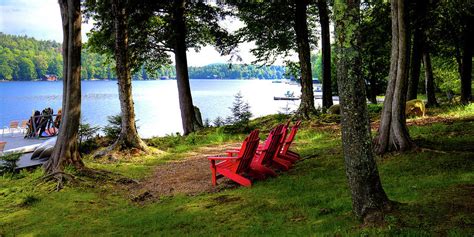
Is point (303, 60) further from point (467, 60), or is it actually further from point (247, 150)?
point (247, 150)

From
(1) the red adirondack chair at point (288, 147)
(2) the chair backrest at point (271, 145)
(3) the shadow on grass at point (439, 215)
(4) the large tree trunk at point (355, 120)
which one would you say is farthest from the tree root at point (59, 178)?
(3) the shadow on grass at point (439, 215)

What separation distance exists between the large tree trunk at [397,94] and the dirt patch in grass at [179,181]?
362 cm

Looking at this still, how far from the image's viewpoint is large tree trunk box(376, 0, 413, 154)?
28.8 ft

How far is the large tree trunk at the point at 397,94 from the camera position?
878 cm

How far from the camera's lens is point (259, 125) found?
717 inches

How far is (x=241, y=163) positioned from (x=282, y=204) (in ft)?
5.65

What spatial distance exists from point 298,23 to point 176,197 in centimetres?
1257

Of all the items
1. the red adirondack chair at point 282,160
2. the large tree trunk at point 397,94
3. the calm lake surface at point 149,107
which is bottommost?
the calm lake surface at point 149,107

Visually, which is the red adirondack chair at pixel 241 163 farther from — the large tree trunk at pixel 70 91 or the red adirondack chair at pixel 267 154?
the large tree trunk at pixel 70 91

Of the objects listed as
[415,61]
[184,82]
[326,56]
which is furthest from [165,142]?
[415,61]

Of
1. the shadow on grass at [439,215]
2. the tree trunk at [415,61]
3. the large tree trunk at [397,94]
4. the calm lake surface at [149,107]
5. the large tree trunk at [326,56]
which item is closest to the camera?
the shadow on grass at [439,215]

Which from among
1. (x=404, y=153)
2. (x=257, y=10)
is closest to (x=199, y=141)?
(x=257, y=10)

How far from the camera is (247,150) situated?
7.72m

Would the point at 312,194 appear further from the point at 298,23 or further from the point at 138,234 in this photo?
the point at 298,23
